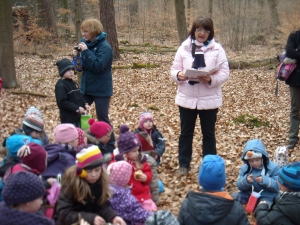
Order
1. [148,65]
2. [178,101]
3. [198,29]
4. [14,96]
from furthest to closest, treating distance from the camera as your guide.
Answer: [148,65], [14,96], [178,101], [198,29]

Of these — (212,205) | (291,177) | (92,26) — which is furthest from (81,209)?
(92,26)

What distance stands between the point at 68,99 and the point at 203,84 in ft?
6.79

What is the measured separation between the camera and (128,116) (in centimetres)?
873

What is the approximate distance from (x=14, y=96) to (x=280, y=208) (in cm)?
835

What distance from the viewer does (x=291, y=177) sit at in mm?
3137

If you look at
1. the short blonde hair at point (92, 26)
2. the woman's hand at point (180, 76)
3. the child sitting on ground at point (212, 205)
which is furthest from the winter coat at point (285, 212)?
the short blonde hair at point (92, 26)

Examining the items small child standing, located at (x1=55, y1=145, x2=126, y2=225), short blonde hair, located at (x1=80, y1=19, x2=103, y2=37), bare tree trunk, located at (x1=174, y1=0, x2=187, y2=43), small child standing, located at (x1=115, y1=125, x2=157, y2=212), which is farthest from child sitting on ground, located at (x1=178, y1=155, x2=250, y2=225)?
bare tree trunk, located at (x1=174, y1=0, x2=187, y2=43)

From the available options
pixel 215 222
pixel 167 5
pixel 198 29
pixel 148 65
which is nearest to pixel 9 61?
pixel 148 65

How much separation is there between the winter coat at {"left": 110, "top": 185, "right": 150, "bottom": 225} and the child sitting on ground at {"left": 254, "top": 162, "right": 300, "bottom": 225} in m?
1.17

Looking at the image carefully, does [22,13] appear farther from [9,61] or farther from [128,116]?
[128,116]

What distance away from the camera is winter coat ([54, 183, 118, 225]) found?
3.09 m

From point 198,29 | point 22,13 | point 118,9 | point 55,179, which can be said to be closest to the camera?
point 55,179

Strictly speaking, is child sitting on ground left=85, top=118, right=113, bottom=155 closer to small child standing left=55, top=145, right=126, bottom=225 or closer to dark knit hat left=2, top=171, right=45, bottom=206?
small child standing left=55, top=145, right=126, bottom=225

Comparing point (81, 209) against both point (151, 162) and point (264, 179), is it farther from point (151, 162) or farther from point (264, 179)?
point (264, 179)
